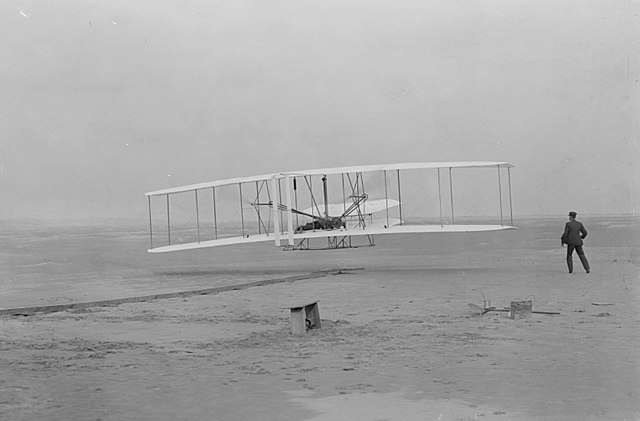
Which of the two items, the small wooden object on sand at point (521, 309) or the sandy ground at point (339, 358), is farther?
the small wooden object on sand at point (521, 309)

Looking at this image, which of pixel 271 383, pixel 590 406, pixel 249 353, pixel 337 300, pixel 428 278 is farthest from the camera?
pixel 428 278

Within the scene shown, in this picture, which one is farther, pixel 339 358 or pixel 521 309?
pixel 521 309

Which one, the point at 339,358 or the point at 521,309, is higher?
the point at 521,309

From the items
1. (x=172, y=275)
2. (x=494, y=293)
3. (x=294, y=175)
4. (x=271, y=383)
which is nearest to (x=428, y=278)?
(x=494, y=293)

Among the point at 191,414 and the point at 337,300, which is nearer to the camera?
the point at 191,414

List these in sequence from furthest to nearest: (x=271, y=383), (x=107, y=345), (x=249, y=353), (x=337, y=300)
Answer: (x=337, y=300), (x=107, y=345), (x=249, y=353), (x=271, y=383)

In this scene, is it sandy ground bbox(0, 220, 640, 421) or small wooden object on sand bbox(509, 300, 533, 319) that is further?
small wooden object on sand bbox(509, 300, 533, 319)

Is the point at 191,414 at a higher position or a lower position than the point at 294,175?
lower

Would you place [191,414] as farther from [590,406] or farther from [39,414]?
[590,406]
